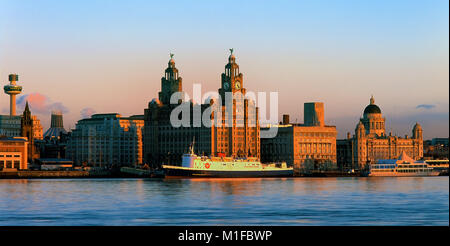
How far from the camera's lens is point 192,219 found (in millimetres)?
76750

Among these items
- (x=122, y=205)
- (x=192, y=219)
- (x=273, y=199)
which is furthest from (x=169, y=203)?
(x=192, y=219)

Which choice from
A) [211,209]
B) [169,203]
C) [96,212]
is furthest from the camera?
[169,203]

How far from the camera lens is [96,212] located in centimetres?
8475

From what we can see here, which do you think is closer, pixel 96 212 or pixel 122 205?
pixel 96 212

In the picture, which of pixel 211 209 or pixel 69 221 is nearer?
pixel 69 221
